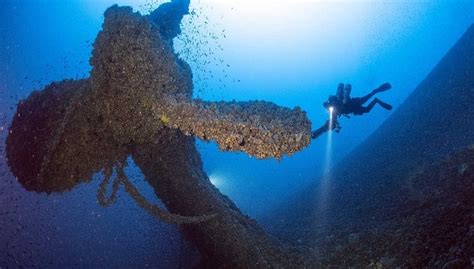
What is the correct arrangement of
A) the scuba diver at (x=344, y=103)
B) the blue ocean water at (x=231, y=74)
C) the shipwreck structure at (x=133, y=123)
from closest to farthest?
the shipwreck structure at (x=133, y=123)
the scuba diver at (x=344, y=103)
the blue ocean water at (x=231, y=74)

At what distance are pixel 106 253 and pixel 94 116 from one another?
13058mm

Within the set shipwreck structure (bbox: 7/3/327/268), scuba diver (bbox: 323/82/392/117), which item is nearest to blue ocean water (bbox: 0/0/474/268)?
shipwreck structure (bbox: 7/3/327/268)

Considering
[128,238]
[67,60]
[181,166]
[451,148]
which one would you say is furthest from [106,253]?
[67,60]

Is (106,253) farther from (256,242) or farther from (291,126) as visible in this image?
(291,126)

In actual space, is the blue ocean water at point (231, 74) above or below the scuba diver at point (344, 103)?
above

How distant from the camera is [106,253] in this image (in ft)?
53.0

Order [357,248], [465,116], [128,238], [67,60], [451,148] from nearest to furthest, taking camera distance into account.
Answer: [357,248] → [451,148] → [465,116] → [128,238] → [67,60]

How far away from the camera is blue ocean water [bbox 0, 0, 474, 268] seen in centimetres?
1844

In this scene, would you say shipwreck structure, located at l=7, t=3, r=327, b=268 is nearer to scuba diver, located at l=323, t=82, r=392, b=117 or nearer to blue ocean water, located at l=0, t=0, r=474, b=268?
blue ocean water, located at l=0, t=0, r=474, b=268

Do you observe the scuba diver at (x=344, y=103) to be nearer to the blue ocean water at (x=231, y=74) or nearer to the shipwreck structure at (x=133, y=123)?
the blue ocean water at (x=231, y=74)

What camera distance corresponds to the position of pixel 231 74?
369 ft

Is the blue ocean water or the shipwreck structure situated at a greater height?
the blue ocean water

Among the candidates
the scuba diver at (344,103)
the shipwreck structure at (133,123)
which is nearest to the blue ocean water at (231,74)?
the shipwreck structure at (133,123)

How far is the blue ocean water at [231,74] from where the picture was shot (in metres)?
18.4
